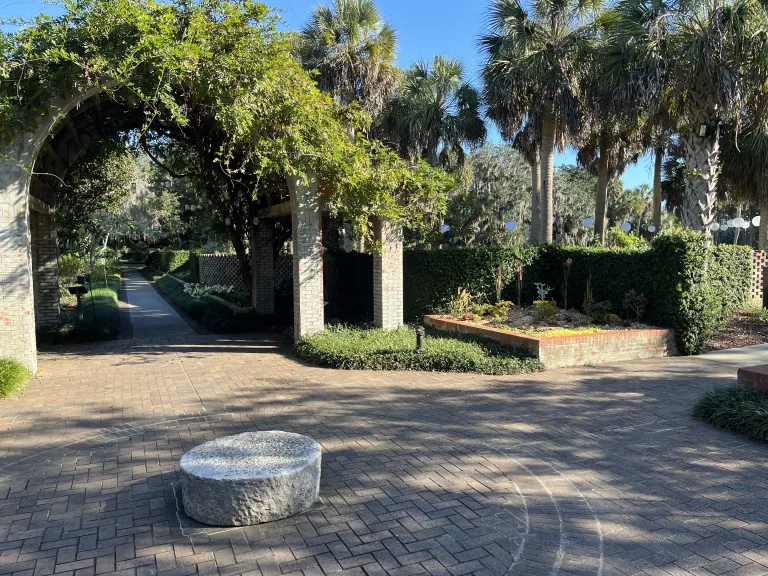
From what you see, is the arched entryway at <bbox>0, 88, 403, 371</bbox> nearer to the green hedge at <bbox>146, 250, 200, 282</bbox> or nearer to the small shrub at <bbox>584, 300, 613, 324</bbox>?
the small shrub at <bbox>584, 300, 613, 324</bbox>

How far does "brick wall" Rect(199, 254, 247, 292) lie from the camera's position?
2170 cm

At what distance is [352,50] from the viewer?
15812mm

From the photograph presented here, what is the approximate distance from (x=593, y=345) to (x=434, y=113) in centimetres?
1102

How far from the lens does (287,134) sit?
9148 millimetres

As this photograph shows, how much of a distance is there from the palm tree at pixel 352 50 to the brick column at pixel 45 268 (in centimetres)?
816

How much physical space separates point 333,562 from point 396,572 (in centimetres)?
40

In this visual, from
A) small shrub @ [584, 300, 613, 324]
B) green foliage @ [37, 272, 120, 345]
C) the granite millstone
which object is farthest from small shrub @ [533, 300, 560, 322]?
green foliage @ [37, 272, 120, 345]

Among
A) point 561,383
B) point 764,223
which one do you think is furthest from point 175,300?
point 764,223

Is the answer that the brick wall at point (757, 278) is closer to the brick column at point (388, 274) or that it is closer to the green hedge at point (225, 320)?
the brick column at point (388, 274)

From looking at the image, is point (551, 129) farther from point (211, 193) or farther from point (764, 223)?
point (764, 223)

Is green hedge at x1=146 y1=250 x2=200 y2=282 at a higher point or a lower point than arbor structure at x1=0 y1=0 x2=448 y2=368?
lower

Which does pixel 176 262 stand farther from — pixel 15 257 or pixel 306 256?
pixel 15 257

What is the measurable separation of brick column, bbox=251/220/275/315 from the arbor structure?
4260mm

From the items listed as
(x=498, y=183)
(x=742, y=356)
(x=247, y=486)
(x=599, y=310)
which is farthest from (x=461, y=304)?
(x=498, y=183)
